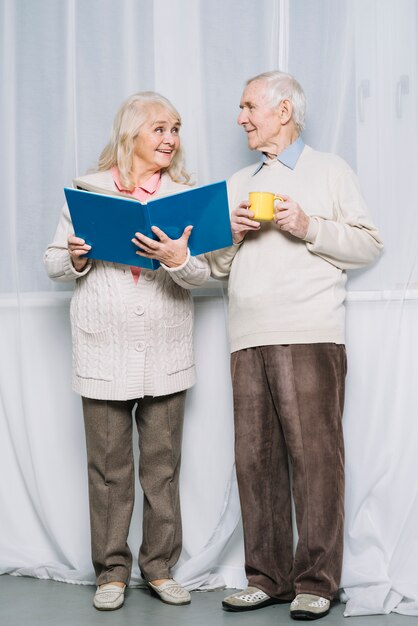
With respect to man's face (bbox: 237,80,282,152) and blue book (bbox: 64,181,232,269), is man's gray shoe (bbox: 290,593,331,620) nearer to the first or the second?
blue book (bbox: 64,181,232,269)

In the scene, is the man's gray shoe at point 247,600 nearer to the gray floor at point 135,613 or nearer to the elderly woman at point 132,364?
the gray floor at point 135,613

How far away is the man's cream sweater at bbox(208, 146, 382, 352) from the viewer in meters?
2.20

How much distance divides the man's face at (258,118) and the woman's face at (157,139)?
0.19 m

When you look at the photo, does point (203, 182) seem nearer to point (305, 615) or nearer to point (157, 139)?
point (157, 139)

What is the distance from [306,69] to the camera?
2.45m

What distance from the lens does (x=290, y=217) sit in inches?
83.8

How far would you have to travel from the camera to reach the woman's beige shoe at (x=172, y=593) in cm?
232

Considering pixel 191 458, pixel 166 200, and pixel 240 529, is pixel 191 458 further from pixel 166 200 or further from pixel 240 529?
pixel 166 200

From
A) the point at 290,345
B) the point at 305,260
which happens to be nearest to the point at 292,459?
the point at 290,345

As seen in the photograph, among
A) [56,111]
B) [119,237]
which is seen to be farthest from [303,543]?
[56,111]

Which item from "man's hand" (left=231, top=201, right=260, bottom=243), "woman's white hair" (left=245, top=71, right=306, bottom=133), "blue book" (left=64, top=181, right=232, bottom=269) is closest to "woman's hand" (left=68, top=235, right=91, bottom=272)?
"blue book" (left=64, top=181, right=232, bottom=269)

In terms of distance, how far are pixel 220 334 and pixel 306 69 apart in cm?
80

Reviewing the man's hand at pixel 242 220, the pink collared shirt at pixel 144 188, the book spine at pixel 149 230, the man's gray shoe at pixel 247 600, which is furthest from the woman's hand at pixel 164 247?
the man's gray shoe at pixel 247 600

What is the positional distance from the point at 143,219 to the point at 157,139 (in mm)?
365
